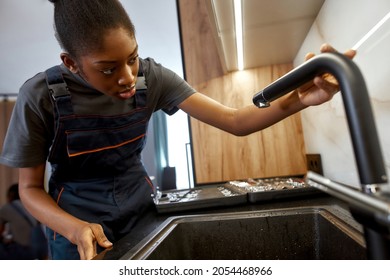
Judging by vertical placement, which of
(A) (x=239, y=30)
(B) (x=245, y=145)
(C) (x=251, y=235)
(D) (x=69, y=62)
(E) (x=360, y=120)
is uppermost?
(A) (x=239, y=30)

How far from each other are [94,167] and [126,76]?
27 centimetres

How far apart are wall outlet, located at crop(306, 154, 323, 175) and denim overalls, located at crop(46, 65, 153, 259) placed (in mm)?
630

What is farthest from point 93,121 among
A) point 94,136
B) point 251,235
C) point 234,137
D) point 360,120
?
point 234,137

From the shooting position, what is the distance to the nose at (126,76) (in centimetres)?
54

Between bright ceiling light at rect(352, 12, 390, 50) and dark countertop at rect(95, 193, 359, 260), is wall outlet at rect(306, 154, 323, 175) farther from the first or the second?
bright ceiling light at rect(352, 12, 390, 50)

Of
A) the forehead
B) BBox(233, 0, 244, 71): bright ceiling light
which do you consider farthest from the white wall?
the forehead

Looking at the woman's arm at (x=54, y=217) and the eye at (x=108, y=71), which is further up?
the eye at (x=108, y=71)

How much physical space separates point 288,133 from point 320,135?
0.27m

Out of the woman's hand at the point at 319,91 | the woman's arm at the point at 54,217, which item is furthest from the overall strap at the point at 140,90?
the woman's hand at the point at 319,91

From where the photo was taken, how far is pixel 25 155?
626mm

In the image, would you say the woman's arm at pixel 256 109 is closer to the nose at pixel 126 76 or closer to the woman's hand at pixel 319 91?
the woman's hand at pixel 319 91

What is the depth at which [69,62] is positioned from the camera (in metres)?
0.60

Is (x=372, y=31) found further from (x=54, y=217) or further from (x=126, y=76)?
(x=54, y=217)

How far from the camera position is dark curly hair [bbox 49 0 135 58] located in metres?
0.52
